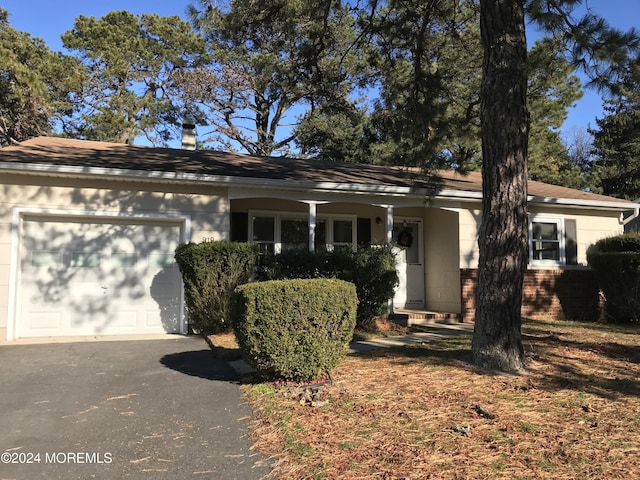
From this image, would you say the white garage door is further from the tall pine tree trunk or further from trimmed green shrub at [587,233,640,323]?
trimmed green shrub at [587,233,640,323]

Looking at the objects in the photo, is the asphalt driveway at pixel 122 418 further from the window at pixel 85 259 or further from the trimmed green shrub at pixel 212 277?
the window at pixel 85 259

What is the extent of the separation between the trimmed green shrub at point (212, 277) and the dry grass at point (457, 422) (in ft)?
10.6

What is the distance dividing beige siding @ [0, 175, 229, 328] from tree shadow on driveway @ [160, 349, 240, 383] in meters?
2.99

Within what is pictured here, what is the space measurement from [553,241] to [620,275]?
76.1 inches

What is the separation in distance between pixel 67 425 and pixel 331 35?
7.79 metres

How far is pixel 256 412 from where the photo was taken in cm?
472

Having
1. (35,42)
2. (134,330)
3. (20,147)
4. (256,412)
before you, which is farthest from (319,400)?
(35,42)

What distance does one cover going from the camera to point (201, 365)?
680cm

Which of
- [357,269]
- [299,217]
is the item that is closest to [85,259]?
[299,217]

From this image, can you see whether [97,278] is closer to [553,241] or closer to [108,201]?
[108,201]

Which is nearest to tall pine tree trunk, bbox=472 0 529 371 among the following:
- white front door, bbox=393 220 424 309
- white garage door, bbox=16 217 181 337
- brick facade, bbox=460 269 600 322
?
brick facade, bbox=460 269 600 322

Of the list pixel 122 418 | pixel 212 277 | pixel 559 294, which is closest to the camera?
pixel 122 418

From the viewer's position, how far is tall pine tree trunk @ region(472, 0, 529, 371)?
18.8 feet

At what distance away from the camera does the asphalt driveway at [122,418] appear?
363cm
